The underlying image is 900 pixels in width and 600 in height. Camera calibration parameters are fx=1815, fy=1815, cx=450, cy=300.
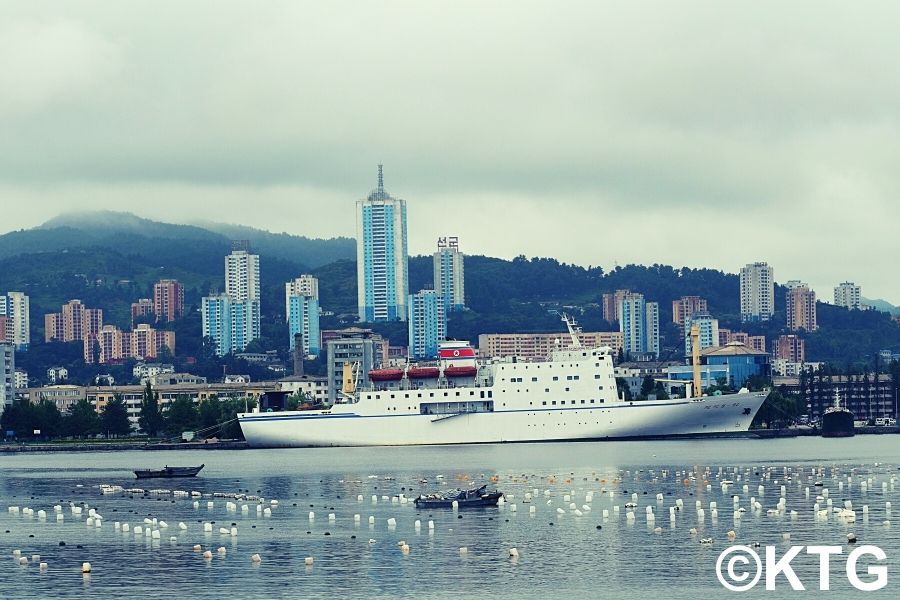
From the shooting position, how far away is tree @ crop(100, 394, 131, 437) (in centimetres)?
17525

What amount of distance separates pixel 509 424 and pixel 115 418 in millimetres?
53252

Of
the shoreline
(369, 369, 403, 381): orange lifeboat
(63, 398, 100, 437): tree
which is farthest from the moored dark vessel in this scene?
(63, 398, 100, 437): tree

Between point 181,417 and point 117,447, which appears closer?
point 117,447

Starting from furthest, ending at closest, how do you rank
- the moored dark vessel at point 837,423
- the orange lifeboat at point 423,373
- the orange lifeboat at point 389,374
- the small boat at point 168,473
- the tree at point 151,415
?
the tree at point 151,415, the moored dark vessel at point 837,423, the orange lifeboat at point 389,374, the orange lifeboat at point 423,373, the small boat at point 168,473

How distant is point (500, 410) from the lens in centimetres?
13738

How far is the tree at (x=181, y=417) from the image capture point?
16912 cm

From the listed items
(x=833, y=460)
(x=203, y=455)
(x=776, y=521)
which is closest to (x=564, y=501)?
(x=776, y=521)

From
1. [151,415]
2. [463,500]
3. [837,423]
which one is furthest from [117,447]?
[463,500]

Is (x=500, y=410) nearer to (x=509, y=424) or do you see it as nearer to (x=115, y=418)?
(x=509, y=424)

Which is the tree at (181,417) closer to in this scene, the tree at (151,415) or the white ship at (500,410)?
the tree at (151,415)

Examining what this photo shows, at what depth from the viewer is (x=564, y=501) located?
73.1 meters

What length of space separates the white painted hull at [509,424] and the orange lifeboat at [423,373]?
3.04 m

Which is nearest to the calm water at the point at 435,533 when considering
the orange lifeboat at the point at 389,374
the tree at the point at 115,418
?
the orange lifeboat at the point at 389,374

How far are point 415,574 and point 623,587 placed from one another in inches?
253
